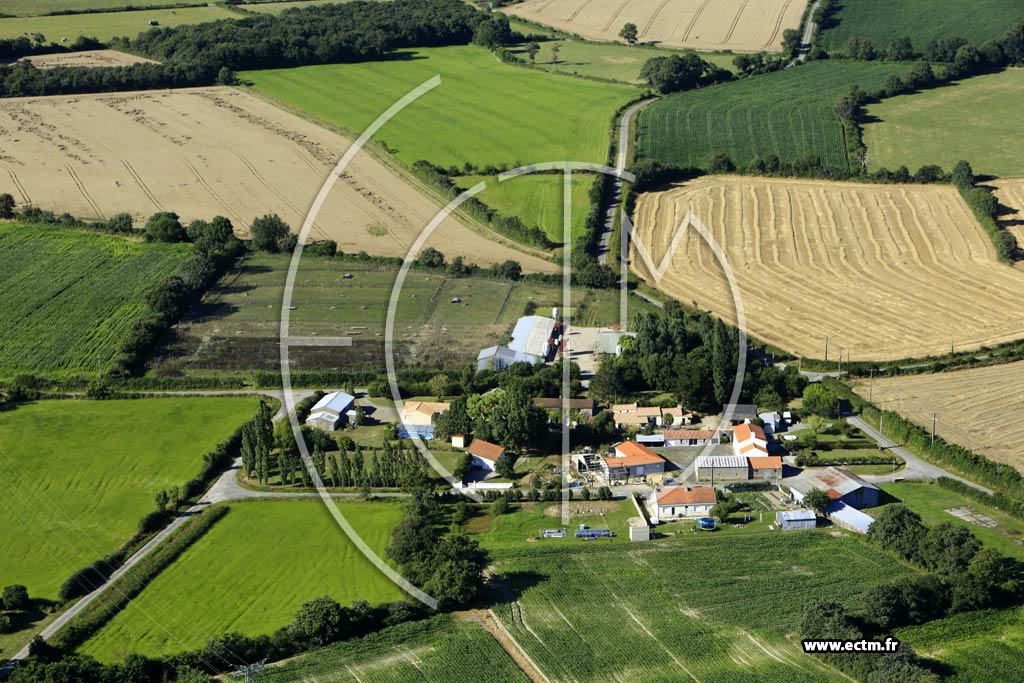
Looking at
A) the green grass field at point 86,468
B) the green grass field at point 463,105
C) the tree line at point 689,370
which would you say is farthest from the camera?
the green grass field at point 463,105

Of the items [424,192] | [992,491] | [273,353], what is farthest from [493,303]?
[992,491]

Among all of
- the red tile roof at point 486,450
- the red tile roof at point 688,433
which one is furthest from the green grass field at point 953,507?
the red tile roof at point 486,450

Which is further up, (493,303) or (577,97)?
(577,97)

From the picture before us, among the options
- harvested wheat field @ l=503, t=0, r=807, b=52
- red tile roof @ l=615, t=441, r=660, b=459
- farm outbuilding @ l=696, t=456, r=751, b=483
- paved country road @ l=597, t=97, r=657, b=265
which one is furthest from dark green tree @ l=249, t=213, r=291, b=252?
harvested wheat field @ l=503, t=0, r=807, b=52

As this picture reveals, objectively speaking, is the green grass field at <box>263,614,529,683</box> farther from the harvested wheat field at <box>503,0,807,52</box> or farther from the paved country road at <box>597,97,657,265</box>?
the harvested wheat field at <box>503,0,807,52</box>

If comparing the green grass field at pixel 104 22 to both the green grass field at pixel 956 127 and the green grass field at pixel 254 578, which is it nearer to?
the green grass field at pixel 956 127

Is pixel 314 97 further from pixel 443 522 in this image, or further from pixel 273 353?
pixel 443 522
